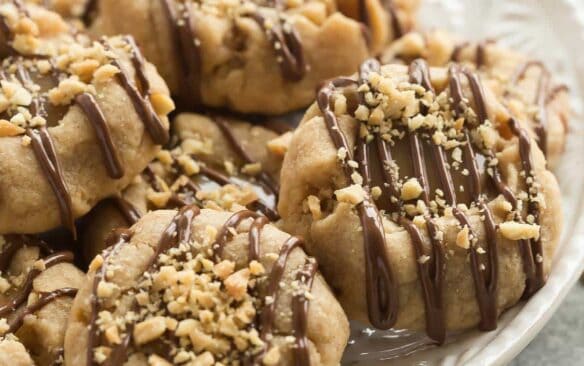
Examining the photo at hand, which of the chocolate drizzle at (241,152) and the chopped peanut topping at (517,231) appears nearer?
the chopped peanut topping at (517,231)

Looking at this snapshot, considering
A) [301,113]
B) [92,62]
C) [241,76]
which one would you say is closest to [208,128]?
[241,76]

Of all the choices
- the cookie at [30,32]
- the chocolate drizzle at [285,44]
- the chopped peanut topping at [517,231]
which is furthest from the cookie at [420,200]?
the cookie at [30,32]

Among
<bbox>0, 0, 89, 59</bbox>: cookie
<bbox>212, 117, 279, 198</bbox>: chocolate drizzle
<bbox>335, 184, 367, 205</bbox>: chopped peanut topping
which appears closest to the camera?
<bbox>335, 184, 367, 205</bbox>: chopped peanut topping

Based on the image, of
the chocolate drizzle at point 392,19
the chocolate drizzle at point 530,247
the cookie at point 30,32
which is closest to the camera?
the chocolate drizzle at point 530,247

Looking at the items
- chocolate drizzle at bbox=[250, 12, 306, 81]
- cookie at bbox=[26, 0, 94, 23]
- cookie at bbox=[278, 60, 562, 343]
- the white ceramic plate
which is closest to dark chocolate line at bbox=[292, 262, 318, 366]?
cookie at bbox=[278, 60, 562, 343]

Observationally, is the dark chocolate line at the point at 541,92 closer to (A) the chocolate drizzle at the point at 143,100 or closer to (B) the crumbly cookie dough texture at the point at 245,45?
(B) the crumbly cookie dough texture at the point at 245,45

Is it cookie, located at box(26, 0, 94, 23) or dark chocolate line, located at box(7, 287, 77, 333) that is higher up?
cookie, located at box(26, 0, 94, 23)

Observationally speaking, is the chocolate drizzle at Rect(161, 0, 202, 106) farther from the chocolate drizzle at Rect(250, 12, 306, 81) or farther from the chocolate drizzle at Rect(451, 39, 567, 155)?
the chocolate drizzle at Rect(451, 39, 567, 155)
